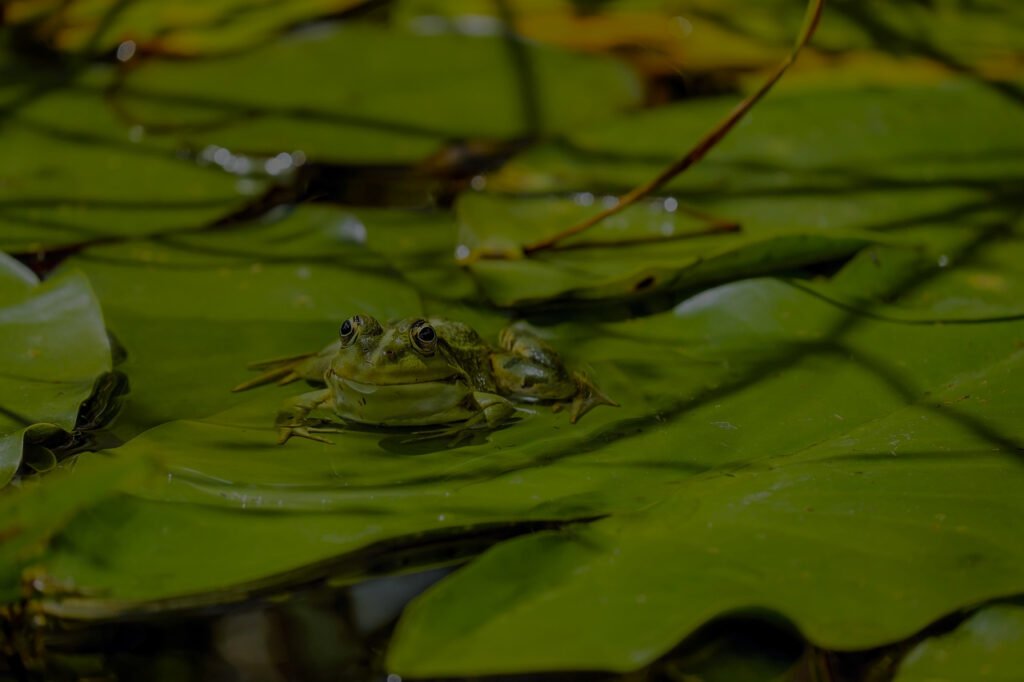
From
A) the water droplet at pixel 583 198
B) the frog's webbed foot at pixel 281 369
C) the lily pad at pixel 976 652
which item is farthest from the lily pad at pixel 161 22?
the lily pad at pixel 976 652

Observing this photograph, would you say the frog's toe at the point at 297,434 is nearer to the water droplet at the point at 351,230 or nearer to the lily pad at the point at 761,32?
the water droplet at the point at 351,230

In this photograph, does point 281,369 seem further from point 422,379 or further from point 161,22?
point 161,22

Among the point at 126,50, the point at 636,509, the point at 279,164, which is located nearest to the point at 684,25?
the point at 279,164

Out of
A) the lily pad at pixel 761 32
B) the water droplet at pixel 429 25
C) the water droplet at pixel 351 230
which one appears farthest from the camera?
the water droplet at pixel 429 25

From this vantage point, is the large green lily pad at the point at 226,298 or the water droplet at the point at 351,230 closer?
the large green lily pad at the point at 226,298

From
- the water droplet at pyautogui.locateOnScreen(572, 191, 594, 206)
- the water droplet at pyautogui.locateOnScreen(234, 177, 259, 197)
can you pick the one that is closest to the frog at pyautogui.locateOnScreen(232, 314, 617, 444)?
the water droplet at pyautogui.locateOnScreen(572, 191, 594, 206)

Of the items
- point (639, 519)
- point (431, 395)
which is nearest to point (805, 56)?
point (431, 395)

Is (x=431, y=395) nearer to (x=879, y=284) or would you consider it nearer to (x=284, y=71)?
(x=879, y=284)

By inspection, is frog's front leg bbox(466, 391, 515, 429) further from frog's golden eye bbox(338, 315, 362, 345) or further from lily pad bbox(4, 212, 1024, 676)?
frog's golden eye bbox(338, 315, 362, 345)
